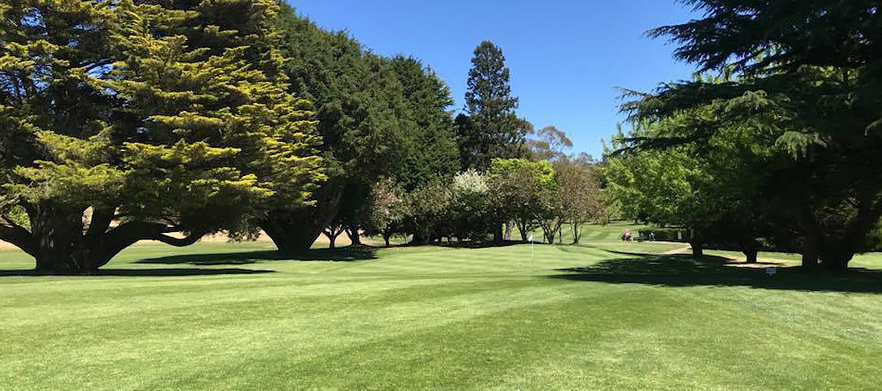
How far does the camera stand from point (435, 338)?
7.29m

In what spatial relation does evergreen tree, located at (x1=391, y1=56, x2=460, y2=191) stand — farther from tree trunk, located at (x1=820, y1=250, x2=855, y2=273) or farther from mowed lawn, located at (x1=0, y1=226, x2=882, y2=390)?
mowed lawn, located at (x1=0, y1=226, x2=882, y2=390)

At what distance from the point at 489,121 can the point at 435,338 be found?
56.5 metres

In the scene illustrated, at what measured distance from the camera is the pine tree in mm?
18297

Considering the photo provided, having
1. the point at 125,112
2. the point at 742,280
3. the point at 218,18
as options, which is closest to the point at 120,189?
the point at 125,112

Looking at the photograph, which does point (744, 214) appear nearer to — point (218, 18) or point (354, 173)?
point (354, 173)

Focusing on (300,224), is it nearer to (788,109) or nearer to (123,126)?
(123,126)

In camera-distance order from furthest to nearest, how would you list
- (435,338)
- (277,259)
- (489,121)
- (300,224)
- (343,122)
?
(489,121), (300,224), (277,259), (343,122), (435,338)

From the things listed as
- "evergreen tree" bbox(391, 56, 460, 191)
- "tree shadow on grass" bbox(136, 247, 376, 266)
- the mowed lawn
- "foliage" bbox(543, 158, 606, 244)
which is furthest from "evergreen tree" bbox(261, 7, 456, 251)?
the mowed lawn

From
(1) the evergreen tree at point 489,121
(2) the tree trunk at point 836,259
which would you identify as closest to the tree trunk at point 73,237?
(2) the tree trunk at point 836,259

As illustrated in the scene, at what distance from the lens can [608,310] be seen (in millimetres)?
9945

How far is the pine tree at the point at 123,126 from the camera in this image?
18.3m

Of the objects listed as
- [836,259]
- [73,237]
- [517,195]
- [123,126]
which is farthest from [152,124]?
[517,195]

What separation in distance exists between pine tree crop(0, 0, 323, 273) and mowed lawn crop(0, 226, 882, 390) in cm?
645

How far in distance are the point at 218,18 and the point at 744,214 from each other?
2606 cm
